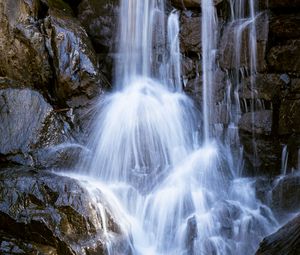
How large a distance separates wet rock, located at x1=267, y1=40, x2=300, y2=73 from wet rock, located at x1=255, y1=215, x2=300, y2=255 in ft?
12.7

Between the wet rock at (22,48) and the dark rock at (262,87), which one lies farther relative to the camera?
the wet rock at (22,48)

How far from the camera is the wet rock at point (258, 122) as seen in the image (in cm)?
766

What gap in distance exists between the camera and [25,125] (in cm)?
724

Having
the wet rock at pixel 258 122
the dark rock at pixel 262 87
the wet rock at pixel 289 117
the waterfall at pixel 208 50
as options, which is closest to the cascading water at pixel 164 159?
the waterfall at pixel 208 50

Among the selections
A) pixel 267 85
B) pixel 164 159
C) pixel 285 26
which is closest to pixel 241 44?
pixel 285 26

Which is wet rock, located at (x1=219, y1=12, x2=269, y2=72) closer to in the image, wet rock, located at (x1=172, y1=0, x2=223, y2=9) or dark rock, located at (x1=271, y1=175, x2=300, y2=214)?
wet rock, located at (x1=172, y1=0, x2=223, y2=9)

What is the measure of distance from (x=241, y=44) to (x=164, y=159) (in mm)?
2683

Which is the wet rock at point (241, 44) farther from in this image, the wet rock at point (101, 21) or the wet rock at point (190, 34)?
the wet rock at point (101, 21)

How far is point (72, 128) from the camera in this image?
25.0 feet

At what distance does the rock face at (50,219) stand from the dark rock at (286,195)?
8.45 feet

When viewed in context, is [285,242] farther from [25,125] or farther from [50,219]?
[25,125]

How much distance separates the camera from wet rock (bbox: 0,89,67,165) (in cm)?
702

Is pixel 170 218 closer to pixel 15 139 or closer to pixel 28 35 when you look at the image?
pixel 15 139

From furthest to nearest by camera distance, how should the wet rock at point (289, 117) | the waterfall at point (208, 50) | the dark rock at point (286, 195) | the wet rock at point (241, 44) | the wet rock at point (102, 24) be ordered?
the wet rock at point (102, 24), the waterfall at point (208, 50), the wet rock at point (241, 44), the wet rock at point (289, 117), the dark rock at point (286, 195)
